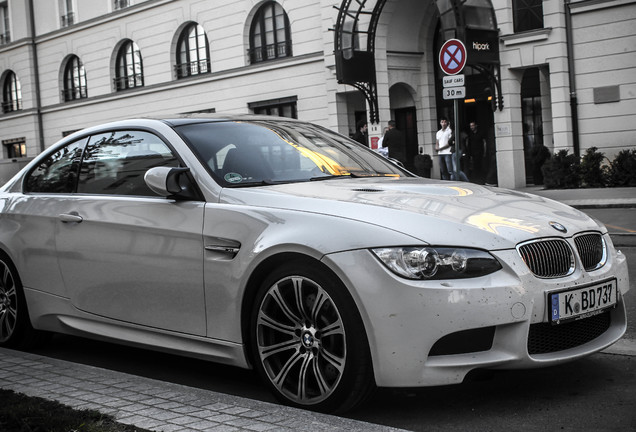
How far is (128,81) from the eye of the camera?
120ft

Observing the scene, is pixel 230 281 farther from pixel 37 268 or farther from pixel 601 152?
pixel 601 152

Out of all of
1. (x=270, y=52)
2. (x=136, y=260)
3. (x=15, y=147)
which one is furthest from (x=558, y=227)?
(x=15, y=147)

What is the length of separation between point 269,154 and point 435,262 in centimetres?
161

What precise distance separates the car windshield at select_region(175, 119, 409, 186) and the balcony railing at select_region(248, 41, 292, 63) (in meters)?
24.6

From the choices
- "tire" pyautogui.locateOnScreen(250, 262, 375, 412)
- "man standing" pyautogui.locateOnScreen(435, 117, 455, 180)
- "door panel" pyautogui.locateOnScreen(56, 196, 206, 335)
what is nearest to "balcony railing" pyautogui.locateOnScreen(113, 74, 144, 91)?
"man standing" pyautogui.locateOnScreen(435, 117, 455, 180)

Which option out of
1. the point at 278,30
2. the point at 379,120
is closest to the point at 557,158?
the point at 379,120

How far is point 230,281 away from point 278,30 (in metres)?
26.4

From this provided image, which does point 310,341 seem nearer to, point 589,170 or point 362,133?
point 589,170

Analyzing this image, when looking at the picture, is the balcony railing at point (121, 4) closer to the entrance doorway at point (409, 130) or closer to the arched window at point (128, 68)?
the arched window at point (128, 68)

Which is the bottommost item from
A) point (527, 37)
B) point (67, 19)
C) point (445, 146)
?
point (445, 146)

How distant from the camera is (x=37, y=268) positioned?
19.0 ft

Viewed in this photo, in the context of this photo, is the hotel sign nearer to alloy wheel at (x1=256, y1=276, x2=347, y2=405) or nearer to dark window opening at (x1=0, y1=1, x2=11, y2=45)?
alloy wheel at (x1=256, y1=276, x2=347, y2=405)

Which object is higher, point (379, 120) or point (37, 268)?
point (379, 120)

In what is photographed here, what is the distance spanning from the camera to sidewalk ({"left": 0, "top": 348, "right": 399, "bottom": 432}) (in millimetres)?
3697
